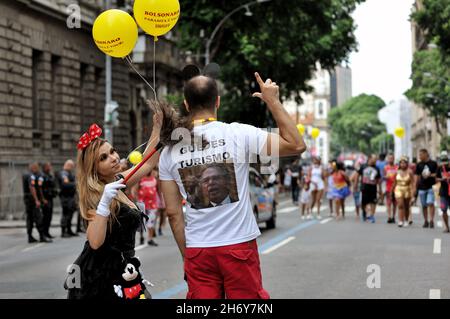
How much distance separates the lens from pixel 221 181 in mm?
4582

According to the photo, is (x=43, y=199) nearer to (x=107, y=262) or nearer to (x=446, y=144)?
(x=107, y=262)

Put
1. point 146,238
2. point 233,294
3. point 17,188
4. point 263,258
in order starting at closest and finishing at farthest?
point 233,294
point 263,258
point 146,238
point 17,188

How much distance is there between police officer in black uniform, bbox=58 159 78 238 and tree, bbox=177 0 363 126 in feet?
45.6

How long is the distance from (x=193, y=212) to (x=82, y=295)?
0.76 metres

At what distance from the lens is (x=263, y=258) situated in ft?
46.5

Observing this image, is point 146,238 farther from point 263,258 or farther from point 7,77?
point 7,77

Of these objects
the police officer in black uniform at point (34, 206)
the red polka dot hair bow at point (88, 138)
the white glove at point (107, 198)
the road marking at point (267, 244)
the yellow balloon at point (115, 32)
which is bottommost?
the road marking at point (267, 244)

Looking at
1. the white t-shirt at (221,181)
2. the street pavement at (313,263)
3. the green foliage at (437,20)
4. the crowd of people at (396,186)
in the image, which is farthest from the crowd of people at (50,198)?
the green foliage at (437,20)

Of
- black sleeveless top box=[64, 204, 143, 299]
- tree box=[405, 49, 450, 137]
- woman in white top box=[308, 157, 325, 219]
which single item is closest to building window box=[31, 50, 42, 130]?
woman in white top box=[308, 157, 325, 219]

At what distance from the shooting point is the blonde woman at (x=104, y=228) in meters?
4.72

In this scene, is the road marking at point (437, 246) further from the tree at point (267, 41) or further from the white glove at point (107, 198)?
the tree at point (267, 41)

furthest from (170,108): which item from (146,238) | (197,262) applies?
(146,238)

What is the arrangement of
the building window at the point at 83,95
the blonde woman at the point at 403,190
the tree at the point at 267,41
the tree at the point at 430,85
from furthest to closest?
the tree at the point at 430,85, the building window at the point at 83,95, the tree at the point at 267,41, the blonde woman at the point at 403,190
